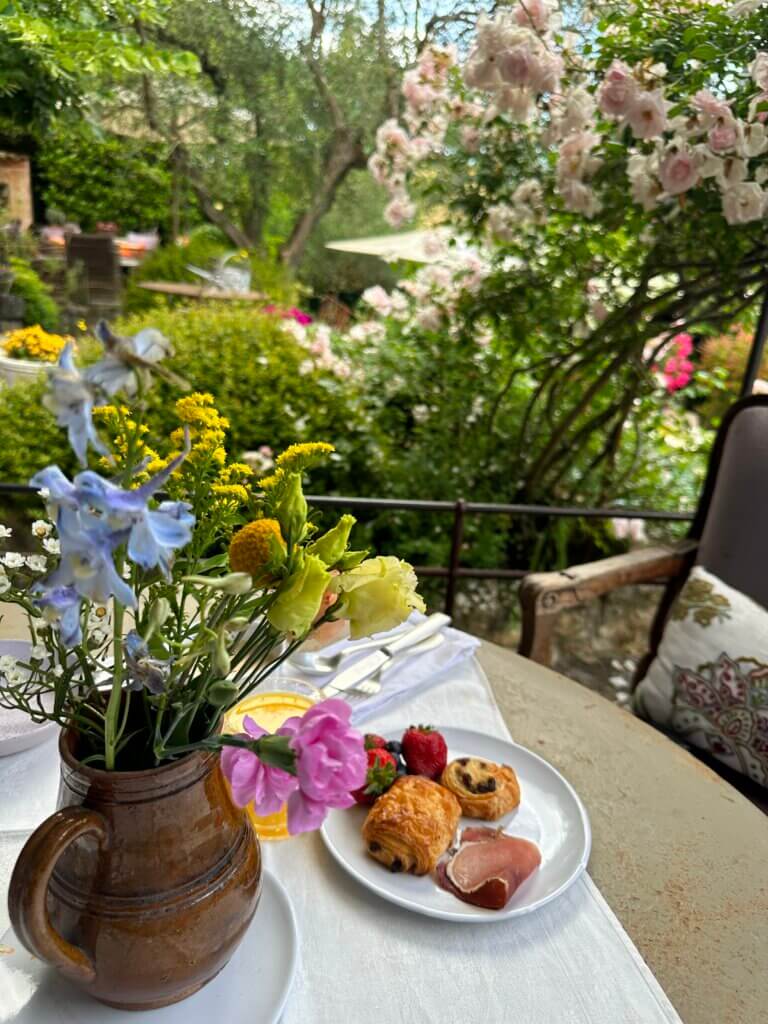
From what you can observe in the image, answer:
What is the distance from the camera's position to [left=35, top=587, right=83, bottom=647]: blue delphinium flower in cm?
33

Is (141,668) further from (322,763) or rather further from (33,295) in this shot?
(33,295)

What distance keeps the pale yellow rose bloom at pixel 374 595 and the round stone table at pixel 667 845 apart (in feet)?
1.13

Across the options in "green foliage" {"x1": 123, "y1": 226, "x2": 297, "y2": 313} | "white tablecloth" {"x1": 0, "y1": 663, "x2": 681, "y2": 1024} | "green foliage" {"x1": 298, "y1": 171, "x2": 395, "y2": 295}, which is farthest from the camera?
"green foliage" {"x1": 123, "y1": 226, "x2": 297, "y2": 313}

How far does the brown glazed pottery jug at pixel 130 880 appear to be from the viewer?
1.39 feet

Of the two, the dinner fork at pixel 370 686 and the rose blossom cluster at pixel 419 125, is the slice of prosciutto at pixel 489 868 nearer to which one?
the dinner fork at pixel 370 686

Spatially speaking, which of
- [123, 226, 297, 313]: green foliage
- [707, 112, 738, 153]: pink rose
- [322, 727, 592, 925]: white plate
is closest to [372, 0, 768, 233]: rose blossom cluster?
[707, 112, 738, 153]: pink rose

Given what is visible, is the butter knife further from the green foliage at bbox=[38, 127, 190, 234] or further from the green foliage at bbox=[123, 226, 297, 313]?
the green foliage at bbox=[123, 226, 297, 313]

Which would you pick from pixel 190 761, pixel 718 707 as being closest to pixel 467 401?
pixel 718 707

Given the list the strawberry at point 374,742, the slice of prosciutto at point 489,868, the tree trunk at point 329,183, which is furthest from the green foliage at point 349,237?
the slice of prosciutto at point 489,868

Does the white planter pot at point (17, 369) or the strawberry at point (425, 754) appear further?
the white planter pot at point (17, 369)

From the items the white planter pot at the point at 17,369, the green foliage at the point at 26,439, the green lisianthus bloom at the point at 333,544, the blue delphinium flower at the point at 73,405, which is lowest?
the green foliage at the point at 26,439

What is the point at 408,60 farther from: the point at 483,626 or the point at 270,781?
the point at 270,781

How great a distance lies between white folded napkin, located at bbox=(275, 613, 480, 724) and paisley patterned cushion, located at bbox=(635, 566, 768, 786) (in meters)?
0.40

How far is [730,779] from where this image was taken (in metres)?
1.15
